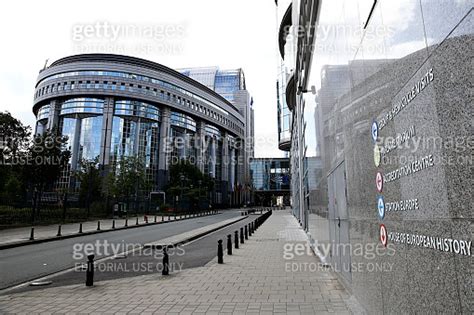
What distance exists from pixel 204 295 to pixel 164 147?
74727mm

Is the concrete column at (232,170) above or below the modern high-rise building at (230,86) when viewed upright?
below

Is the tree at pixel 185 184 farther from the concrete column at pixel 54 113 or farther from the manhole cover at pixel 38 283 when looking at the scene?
the manhole cover at pixel 38 283

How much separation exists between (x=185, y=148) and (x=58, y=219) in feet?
195

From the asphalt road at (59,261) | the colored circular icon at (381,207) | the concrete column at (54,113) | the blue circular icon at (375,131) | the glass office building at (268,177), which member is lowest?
the asphalt road at (59,261)

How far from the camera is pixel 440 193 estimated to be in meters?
2.28

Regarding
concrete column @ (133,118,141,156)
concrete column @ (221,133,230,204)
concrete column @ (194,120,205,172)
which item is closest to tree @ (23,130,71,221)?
concrete column @ (133,118,141,156)

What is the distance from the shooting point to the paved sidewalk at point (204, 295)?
584 centimetres

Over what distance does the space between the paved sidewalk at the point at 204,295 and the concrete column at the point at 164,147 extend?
71.6 meters

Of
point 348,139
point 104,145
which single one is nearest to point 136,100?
point 104,145

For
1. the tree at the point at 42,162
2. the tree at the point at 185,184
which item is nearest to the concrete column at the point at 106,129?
the tree at the point at 185,184

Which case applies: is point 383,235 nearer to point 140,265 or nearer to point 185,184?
point 140,265

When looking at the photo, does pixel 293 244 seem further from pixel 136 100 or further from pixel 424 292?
pixel 136 100

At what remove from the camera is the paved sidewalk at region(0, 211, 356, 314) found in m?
5.84

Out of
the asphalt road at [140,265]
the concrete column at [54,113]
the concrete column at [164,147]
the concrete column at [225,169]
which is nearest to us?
the asphalt road at [140,265]
